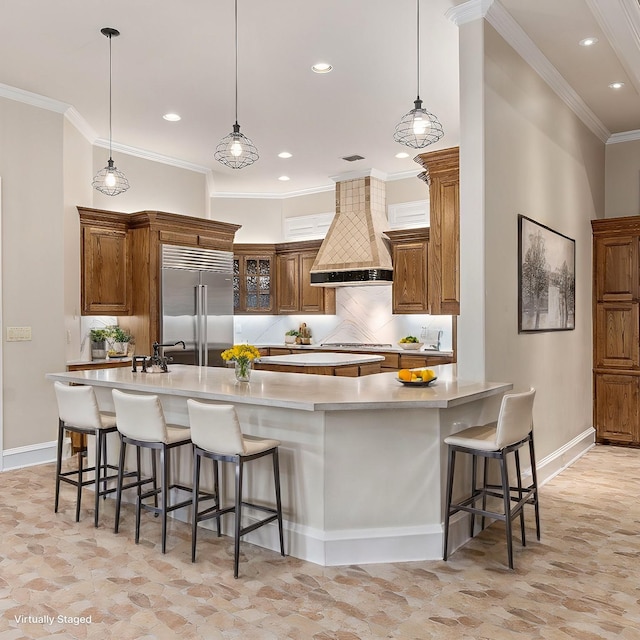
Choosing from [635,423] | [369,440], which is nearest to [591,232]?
[635,423]

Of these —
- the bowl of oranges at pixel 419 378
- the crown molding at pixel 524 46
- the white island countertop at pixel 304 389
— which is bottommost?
the white island countertop at pixel 304 389

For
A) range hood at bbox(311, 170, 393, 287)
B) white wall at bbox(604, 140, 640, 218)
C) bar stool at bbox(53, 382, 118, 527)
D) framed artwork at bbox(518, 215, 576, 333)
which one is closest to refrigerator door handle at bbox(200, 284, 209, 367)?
range hood at bbox(311, 170, 393, 287)

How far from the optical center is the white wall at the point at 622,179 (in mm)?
6352

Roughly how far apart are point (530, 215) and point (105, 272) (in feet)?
14.3

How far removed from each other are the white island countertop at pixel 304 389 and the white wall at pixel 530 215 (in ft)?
1.68

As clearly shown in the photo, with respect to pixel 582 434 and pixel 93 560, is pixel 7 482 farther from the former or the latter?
Result: pixel 582 434

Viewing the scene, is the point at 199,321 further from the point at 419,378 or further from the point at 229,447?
the point at 229,447

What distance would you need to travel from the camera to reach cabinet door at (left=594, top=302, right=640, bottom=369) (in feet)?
19.5

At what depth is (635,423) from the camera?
593 cm

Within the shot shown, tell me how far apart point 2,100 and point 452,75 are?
3885mm

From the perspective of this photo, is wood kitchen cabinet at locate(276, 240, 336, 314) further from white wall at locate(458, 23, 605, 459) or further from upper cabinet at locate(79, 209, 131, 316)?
white wall at locate(458, 23, 605, 459)

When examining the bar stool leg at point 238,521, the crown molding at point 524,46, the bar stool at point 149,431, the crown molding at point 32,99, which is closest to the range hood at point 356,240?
the crown molding at point 524,46

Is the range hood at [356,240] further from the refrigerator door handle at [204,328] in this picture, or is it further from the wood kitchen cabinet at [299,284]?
the refrigerator door handle at [204,328]

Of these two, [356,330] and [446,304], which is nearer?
[446,304]
